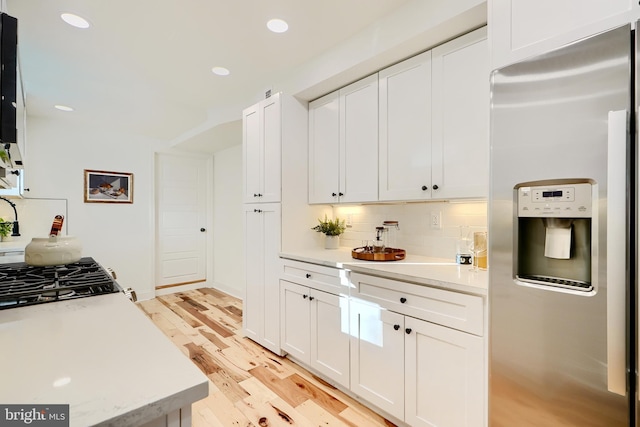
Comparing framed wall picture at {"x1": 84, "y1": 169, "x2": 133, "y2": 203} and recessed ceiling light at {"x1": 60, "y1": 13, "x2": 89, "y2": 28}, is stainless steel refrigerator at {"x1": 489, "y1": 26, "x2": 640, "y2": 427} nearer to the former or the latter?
recessed ceiling light at {"x1": 60, "y1": 13, "x2": 89, "y2": 28}

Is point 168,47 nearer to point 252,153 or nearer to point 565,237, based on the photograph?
point 252,153

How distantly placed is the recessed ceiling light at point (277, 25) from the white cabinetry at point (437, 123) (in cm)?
74

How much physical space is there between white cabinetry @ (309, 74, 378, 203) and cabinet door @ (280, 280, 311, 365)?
2.62ft

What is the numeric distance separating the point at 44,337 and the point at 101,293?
1.51 ft

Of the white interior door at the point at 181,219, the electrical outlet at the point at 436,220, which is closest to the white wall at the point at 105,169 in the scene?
the white interior door at the point at 181,219

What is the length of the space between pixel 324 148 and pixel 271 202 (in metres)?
0.66

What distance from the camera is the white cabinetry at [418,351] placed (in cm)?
146

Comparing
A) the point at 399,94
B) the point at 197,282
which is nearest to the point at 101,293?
the point at 399,94

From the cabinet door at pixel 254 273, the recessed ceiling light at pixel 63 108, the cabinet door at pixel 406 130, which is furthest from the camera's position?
the recessed ceiling light at pixel 63 108

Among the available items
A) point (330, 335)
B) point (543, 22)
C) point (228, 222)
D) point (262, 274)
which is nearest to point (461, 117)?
point (543, 22)

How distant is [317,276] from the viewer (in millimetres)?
2248

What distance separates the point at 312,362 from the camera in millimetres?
2299

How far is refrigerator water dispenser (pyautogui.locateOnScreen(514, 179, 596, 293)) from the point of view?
42.7 inches

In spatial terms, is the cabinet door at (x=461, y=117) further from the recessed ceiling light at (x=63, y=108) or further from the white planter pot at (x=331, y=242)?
the recessed ceiling light at (x=63, y=108)
